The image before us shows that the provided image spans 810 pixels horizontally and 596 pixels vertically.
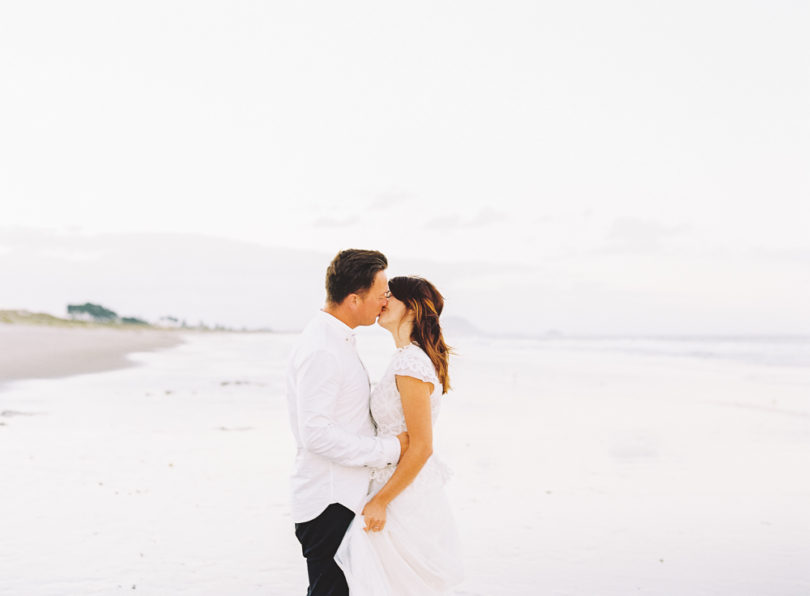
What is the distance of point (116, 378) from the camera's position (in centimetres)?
1823

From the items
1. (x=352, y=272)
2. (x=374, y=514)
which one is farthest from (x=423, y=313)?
(x=374, y=514)

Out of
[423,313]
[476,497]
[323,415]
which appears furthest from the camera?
[476,497]

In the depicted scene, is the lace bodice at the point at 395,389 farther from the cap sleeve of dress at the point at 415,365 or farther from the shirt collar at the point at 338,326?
the shirt collar at the point at 338,326

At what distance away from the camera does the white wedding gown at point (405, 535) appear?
3.37 meters

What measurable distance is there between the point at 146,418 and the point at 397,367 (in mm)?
8829

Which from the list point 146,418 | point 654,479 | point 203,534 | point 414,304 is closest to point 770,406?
point 654,479

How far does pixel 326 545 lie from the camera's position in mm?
3365

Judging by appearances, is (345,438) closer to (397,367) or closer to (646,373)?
(397,367)

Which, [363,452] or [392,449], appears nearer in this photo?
[363,452]

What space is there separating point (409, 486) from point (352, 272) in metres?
1.03

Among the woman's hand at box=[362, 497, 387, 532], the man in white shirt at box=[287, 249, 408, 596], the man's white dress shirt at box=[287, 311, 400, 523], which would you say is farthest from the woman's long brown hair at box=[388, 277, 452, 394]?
the woman's hand at box=[362, 497, 387, 532]

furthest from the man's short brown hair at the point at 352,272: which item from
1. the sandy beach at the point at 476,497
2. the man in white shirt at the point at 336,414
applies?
the sandy beach at the point at 476,497

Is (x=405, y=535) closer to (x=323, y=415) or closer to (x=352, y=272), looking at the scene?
(x=323, y=415)

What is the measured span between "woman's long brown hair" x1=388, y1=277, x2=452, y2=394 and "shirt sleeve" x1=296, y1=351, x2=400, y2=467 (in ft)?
1.75
